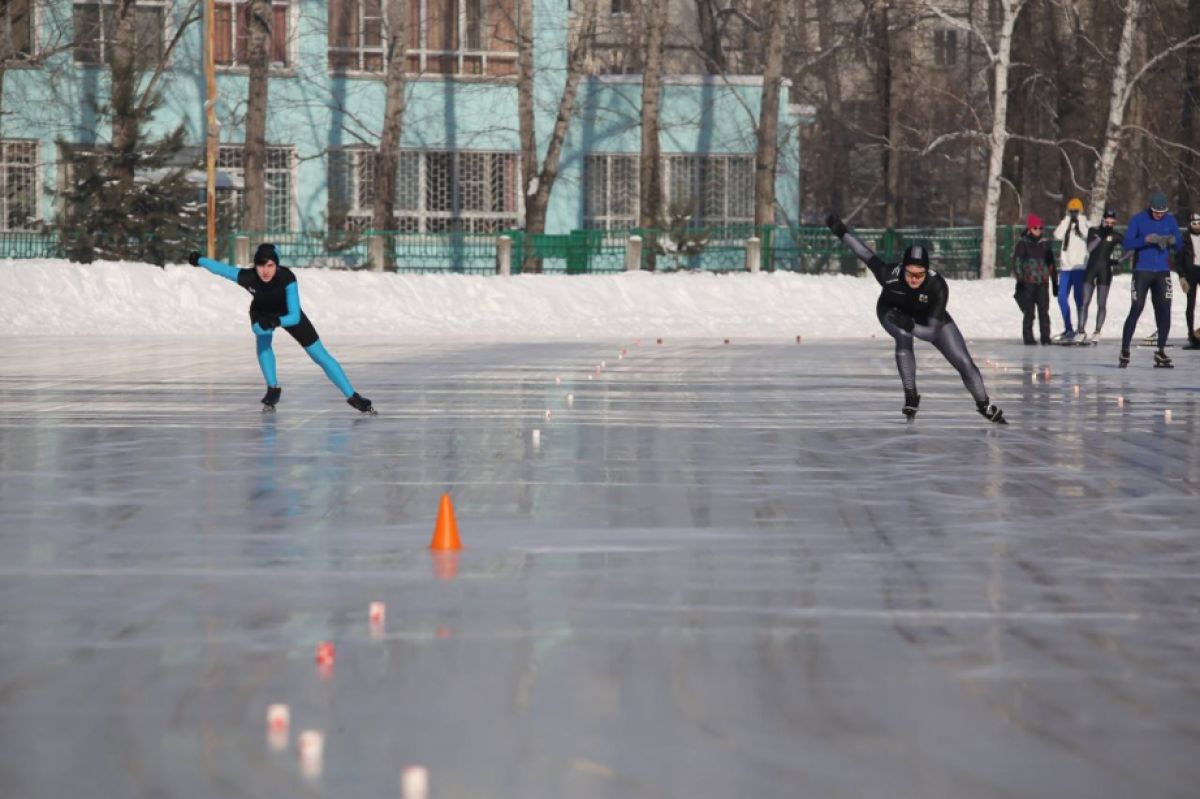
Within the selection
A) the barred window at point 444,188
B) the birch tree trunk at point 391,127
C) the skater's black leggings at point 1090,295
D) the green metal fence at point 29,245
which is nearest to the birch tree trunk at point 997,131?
the barred window at point 444,188

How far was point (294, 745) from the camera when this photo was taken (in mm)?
6418

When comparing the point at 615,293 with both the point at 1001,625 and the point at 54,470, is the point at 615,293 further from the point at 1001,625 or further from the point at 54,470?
the point at 1001,625

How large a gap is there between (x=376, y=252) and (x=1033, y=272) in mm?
17163

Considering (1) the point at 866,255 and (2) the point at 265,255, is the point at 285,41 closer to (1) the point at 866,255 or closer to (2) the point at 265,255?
(2) the point at 265,255

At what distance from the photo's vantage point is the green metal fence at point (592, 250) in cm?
4584

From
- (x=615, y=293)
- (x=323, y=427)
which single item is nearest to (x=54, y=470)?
(x=323, y=427)

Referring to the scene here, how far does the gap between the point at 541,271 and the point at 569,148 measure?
959cm

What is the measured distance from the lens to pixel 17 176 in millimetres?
53094

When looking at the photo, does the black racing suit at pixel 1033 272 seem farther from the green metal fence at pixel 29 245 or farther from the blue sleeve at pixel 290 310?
the green metal fence at pixel 29 245

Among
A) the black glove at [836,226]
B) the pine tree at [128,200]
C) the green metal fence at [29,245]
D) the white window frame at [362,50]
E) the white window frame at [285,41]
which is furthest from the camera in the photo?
the white window frame at [362,50]

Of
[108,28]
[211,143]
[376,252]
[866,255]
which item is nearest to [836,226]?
[866,255]

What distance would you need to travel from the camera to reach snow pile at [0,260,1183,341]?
3794 cm

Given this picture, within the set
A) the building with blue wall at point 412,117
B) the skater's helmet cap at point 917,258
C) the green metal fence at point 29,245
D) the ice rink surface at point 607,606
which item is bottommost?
the ice rink surface at point 607,606

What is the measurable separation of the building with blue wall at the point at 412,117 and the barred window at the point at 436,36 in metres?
0.04
